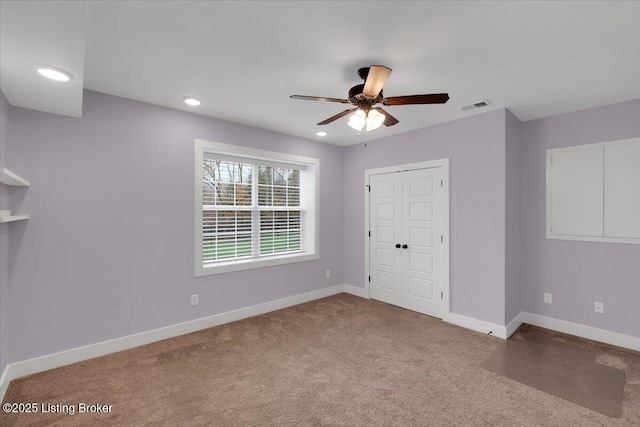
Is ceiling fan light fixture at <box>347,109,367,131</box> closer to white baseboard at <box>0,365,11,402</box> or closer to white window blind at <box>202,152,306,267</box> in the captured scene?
white window blind at <box>202,152,306,267</box>

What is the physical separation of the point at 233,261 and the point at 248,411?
83.2 inches

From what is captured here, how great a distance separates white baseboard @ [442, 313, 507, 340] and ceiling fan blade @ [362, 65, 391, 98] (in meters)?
2.93

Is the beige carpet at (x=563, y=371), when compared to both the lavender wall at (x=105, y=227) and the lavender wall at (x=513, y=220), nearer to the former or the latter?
the lavender wall at (x=513, y=220)

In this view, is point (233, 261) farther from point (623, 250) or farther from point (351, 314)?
point (623, 250)

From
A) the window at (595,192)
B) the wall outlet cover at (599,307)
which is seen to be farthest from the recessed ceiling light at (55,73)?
the wall outlet cover at (599,307)

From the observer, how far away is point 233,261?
3.92 metres

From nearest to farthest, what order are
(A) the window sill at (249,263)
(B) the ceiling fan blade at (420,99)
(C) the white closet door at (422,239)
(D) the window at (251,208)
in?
(B) the ceiling fan blade at (420,99) < (A) the window sill at (249,263) < (D) the window at (251,208) < (C) the white closet door at (422,239)

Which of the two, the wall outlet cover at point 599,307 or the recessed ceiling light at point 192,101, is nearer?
the recessed ceiling light at point 192,101

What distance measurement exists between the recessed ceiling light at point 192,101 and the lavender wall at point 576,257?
4.04 metres

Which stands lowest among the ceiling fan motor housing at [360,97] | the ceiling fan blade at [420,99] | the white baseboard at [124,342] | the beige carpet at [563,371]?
the beige carpet at [563,371]

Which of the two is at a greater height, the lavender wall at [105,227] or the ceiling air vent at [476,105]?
the ceiling air vent at [476,105]

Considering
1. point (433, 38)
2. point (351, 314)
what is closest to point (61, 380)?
point (351, 314)

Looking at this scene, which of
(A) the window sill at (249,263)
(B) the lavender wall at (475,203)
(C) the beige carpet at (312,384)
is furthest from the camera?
(A) the window sill at (249,263)

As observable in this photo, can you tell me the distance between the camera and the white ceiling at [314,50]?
65.4 inches
